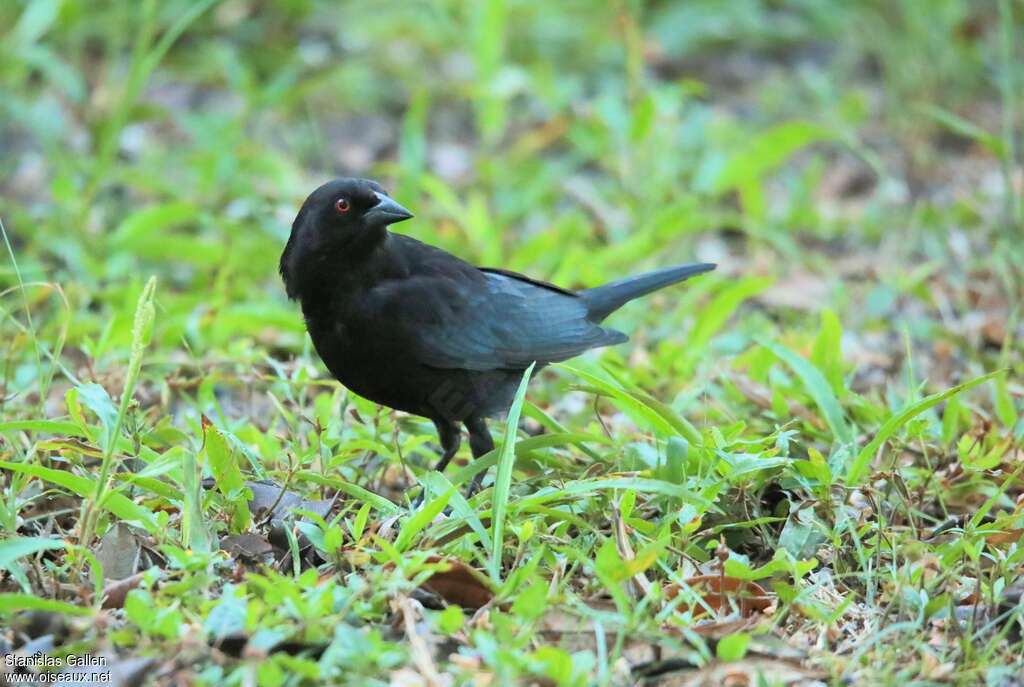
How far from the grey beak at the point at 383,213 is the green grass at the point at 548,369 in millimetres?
547

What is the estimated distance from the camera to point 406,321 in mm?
4191

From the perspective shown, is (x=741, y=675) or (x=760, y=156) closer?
(x=741, y=675)

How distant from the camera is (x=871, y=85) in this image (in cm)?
884

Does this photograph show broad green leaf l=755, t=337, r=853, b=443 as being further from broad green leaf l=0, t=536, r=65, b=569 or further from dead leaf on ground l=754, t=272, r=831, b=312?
broad green leaf l=0, t=536, r=65, b=569

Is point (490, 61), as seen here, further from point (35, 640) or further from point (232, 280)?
point (35, 640)

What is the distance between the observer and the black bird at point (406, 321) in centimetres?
411

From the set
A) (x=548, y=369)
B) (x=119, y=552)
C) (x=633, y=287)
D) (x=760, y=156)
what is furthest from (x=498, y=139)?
(x=119, y=552)

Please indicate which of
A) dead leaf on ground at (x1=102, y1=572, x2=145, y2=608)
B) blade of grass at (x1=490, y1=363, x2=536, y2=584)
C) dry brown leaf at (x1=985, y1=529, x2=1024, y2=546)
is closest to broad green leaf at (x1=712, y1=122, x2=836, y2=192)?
dry brown leaf at (x1=985, y1=529, x2=1024, y2=546)

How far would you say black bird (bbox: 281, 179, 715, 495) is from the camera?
13.5 feet

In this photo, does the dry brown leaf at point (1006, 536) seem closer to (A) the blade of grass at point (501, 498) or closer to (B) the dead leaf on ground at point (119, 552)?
(A) the blade of grass at point (501, 498)

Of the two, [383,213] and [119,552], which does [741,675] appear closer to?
[119,552]

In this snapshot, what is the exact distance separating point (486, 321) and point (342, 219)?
1.97ft

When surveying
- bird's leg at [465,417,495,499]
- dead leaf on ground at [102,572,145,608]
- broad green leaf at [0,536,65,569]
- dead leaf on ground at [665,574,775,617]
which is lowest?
dead leaf on ground at [665,574,775,617]

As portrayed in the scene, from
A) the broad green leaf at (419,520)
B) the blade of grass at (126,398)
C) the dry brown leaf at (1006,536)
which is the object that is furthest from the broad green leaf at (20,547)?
the dry brown leaf at (1006,536)
